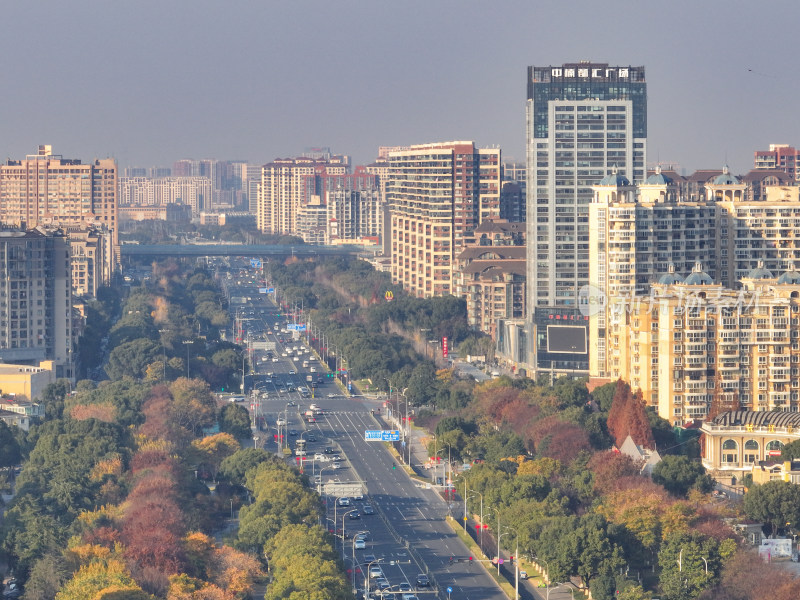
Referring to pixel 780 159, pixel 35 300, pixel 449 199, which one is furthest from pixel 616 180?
pixel 780 159

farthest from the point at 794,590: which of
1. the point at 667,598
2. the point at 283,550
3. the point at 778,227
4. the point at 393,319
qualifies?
the point at 393,319

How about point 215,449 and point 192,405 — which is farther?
point 192,405

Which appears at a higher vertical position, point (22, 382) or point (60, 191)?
point (60, 191)

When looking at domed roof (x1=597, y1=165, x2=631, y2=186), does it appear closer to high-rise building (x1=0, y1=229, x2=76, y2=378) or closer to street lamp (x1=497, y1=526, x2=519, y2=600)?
street lamp (x1=497, y1=526, x2=519, y2=600)

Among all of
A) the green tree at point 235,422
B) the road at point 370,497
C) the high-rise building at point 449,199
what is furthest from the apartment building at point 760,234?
the high-rise building at point 449,199

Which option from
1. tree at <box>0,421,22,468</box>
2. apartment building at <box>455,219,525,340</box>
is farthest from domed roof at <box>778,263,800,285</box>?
apartment building at <box>455,219,525,340</box>

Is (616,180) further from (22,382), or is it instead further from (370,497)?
(22,382)
